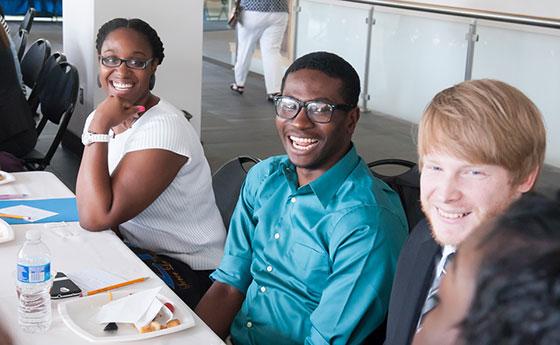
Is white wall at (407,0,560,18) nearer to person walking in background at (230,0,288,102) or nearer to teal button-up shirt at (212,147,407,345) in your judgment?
person walking in background at (230,0,288,102)

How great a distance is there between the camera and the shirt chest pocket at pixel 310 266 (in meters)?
2.19

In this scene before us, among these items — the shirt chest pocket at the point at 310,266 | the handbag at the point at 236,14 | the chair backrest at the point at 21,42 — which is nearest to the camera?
the shirt chest pocket at the point at 310,266

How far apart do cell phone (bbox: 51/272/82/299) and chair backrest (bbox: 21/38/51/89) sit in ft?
9.98

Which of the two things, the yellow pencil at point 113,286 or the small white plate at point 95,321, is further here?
the yellow pencil at point 113,286

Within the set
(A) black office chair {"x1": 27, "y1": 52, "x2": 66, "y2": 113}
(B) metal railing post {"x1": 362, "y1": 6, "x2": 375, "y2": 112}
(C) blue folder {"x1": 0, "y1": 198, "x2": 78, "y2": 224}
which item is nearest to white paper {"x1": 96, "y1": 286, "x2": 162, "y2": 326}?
(C) blue folder {"x1": 0, "y1": 198, "x2": 78, "y2": 224}

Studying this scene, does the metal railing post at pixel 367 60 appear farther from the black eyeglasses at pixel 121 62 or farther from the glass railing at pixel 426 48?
the black eyeglasses at pixel 121 62

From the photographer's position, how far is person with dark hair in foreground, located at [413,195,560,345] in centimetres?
68

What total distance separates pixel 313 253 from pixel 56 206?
3.82 feet

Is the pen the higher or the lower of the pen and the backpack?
the higher

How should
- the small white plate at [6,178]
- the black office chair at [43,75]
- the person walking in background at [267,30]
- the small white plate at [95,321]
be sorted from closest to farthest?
the small white plate at [95,321] → the small white plate at [6,178] → the black office chair at [43,75] → the person walking in background at [267,30]

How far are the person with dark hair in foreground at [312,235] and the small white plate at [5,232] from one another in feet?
2.07

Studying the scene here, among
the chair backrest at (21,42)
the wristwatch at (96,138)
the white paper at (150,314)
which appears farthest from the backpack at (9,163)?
the chair backrest at (21,42)

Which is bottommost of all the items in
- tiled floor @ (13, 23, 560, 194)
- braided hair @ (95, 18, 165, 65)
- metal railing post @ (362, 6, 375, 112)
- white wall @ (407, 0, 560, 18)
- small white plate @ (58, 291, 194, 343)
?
tiled floor @ (13, 23, 560, 194)

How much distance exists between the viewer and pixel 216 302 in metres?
2.50
